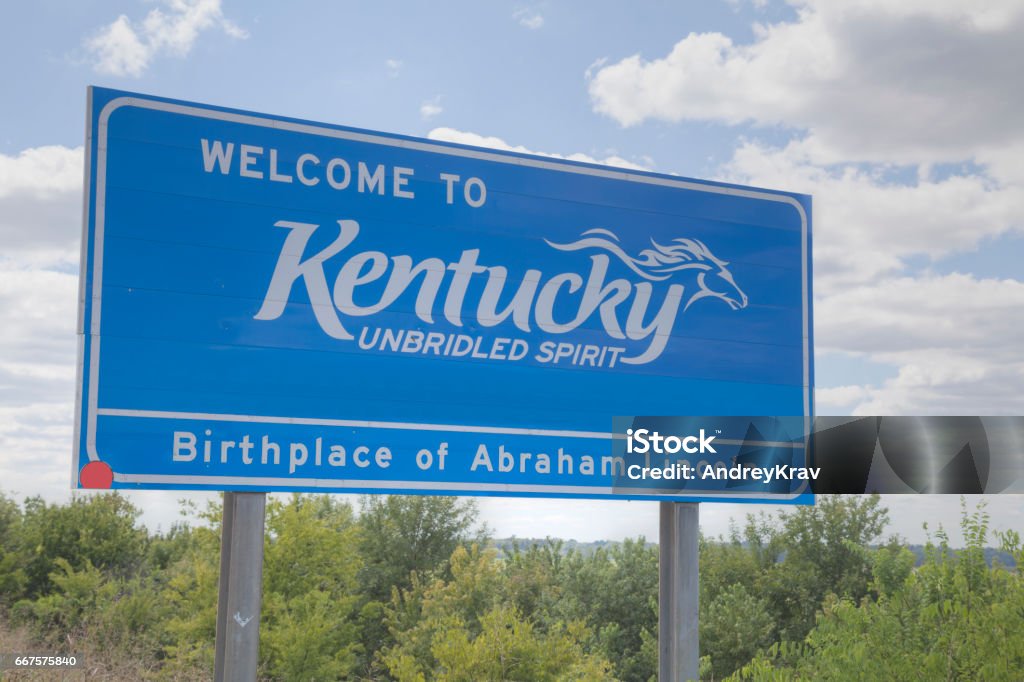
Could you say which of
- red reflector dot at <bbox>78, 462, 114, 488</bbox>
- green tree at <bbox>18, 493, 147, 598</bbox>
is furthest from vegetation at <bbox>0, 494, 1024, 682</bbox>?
red reflector dot at <bbox>78, 462, 114, 488</bbox>

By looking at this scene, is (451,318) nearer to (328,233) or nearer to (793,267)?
(328,233)

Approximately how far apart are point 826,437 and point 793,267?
6.42 feet

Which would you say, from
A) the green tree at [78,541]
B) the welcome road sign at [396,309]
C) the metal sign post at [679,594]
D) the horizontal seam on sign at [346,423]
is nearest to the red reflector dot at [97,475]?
the welcome road sign at [396,309]

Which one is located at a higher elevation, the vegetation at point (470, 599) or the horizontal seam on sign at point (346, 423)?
the horizontal seam on sign at point (346, 423)

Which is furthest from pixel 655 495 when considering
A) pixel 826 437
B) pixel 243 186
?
pixel 243 186

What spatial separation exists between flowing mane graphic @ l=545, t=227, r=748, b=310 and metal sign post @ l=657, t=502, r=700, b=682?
228 cm

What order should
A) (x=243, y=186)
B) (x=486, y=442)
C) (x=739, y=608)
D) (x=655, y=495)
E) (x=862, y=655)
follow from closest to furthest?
(x=862, y=655) → (x=243, y=186) → (x=486, y=442) → (x=655, y=495) → (x=739, y=608)

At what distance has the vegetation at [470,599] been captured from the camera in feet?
20.1

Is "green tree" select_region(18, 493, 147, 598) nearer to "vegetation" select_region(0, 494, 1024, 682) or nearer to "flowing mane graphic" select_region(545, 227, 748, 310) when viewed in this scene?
"vegetation" select_region(0, 494, 1024, 682)

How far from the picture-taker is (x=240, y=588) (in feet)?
25.7

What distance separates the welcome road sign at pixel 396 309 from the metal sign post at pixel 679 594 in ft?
1.54

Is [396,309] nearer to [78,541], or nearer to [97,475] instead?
[97,475]

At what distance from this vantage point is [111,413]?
7.47 m

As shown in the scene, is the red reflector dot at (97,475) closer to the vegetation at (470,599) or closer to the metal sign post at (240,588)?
the metal sign post at (240,588)
